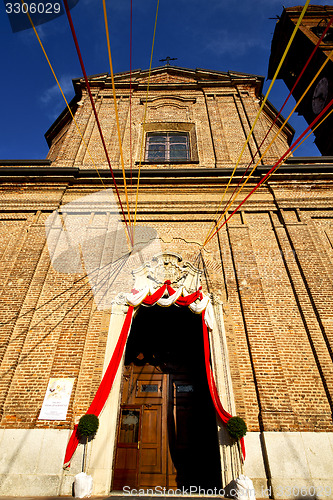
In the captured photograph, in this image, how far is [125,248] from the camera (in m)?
8.25

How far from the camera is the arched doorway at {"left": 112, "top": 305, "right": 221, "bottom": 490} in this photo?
6348mm

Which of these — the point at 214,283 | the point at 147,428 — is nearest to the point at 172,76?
the point at 214,283

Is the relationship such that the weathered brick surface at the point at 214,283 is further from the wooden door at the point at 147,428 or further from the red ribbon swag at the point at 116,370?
the wooden door at the point at 147,428

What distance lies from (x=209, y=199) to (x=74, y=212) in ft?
13.5

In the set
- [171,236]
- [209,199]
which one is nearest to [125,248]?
[171,236]

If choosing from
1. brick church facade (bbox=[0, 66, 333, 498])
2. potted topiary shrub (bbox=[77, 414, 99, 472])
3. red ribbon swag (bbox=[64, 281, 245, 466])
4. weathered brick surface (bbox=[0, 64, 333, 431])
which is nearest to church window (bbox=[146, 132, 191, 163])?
brick church facade (bbox=[0, 66, 333, 498])

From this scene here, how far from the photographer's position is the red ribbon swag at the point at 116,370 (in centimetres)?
545

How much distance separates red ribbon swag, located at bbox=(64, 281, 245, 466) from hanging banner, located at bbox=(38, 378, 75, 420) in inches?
17.0

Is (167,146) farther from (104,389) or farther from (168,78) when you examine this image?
(104,389)

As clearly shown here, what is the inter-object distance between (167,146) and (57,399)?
31.6 ft

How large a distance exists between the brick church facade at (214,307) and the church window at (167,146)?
137 millimetres

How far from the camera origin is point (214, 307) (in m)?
7.14

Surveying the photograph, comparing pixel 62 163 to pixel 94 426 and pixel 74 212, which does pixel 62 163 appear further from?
pixel 94 426

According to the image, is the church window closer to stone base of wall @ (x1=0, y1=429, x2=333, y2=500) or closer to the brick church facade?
the brick church facade
